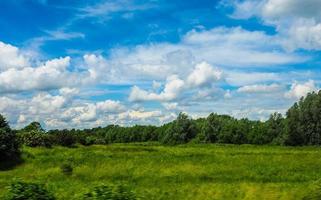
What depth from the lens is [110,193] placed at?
16.1 meters

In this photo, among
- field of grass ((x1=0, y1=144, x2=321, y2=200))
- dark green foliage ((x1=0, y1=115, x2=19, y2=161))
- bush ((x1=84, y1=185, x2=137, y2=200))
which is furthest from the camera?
dark green foliage ((x1=0, y1=115, x2=19, y2=161))

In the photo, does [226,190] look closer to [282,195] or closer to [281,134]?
[282,195]

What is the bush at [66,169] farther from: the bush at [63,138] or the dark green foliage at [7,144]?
the bush at [63,138]

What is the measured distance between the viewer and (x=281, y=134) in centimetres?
12850

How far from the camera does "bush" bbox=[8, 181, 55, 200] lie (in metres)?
17.8

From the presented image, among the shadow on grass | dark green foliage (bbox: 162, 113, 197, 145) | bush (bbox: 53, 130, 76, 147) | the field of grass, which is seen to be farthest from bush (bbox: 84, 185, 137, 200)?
dark green foliage (bbox: 162, 113, 197, 145)

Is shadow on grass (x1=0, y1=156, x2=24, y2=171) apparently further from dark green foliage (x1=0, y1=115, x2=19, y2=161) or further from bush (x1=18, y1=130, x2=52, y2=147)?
bush (x1=18, y1=130, x2=52, y2=147)

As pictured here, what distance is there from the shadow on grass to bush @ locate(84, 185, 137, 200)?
38534 millimetres

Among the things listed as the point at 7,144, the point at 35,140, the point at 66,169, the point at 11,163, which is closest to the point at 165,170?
the point at 66,169

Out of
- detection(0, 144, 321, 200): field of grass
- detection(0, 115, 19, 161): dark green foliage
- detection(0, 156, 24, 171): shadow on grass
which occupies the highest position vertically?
detection(0, 115, 19, 161): dark green foliage

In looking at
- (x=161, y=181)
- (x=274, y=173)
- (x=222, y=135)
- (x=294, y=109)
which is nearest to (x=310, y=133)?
(x=294, y=109)

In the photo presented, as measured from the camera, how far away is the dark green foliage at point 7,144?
177 feet

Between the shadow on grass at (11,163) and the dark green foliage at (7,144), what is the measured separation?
0.38 m

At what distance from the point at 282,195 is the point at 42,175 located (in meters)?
25.9
